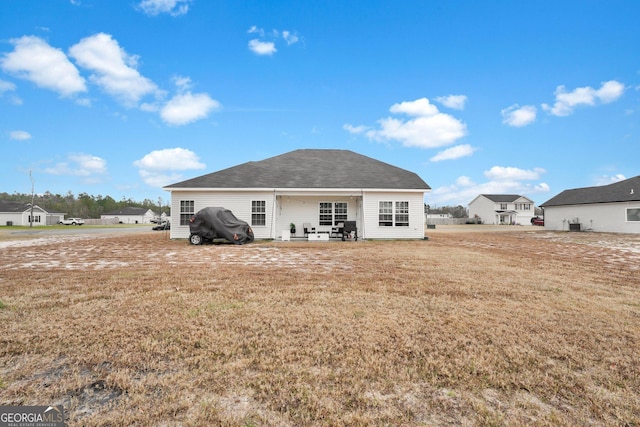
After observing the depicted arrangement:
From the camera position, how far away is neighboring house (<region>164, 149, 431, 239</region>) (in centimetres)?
1599

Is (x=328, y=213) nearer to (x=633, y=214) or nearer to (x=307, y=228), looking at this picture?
(x=307, y=228)

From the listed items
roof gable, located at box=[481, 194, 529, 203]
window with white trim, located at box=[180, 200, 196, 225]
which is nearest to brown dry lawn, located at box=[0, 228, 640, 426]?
window with white trim, located at box=[180, 200, 196, 225]

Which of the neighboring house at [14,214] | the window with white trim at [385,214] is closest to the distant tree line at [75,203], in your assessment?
the neighboring house at [14,214]

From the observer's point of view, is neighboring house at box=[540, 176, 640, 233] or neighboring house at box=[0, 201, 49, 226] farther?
neighboring house at box=[0, 201, 49, 226]

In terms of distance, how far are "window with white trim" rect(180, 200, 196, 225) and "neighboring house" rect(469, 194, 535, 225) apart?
175 ft

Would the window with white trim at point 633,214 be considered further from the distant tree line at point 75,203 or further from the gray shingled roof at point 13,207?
the distant tree line at point 75,203

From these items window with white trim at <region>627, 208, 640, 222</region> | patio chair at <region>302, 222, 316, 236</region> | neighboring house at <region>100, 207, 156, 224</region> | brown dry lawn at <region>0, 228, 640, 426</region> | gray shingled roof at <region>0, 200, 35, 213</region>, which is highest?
gray shingled roof at <region>0, 200, 35, 213</region>

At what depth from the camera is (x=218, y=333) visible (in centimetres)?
328

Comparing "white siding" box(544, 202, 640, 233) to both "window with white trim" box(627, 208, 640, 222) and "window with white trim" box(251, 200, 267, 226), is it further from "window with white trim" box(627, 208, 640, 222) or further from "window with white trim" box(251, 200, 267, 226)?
"window with white trim" box(251, 200, 267, 226)

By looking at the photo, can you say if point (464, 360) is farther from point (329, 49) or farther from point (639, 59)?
point (639, 59)

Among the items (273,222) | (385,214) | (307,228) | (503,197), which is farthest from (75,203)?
(503,197)

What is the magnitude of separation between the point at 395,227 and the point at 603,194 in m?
23.5

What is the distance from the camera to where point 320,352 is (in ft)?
9.30

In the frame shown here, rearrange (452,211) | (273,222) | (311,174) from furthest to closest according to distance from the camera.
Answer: (452,211) < (311,174) < (273,222)
